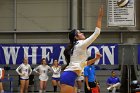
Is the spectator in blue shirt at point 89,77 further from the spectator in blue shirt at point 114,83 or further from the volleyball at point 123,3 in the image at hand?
the volleyball at point 123,3

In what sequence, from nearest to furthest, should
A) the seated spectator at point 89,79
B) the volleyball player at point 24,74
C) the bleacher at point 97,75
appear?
the seated spectator at point 89,79 < the volleyball player at point 24,74 < the bleacher at point 97,75

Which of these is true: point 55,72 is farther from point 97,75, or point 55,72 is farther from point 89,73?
point 89,73

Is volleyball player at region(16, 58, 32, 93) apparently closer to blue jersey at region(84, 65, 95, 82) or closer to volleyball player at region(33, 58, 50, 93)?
volleyball player at region(33, 58, 50, 93)

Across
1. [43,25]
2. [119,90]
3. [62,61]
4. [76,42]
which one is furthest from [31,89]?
[76,42]

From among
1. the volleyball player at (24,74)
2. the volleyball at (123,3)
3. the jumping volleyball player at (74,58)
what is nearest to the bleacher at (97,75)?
the volleyball player at (24,74)

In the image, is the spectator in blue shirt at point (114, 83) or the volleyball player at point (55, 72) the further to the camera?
the volleyball player at point (55, 72)

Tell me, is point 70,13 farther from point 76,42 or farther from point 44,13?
point 76,42

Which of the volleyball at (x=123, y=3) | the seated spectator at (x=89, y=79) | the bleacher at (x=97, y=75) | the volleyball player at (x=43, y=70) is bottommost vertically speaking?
Answer: the bleacher at (x=97, y=75)

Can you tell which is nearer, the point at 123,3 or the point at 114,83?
the point at 114,83

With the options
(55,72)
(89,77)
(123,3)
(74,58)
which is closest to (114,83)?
(55,72)

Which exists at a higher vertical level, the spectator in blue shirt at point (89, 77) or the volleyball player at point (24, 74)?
the spectator in blue shirt at point (89, 77)

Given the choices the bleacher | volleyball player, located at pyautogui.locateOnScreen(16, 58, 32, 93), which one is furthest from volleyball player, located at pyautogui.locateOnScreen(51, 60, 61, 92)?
the bleacher

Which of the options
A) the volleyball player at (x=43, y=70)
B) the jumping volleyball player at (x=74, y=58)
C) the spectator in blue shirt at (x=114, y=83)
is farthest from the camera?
the volleyball player at (x=43, y=70)

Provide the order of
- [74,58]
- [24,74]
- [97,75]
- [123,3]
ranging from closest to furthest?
1. [74,58]
2. [24,74]
3. [123,3]
4. [97,75]
